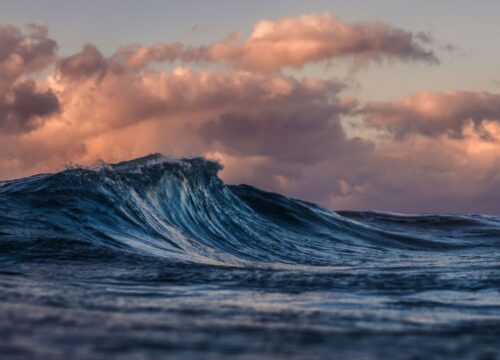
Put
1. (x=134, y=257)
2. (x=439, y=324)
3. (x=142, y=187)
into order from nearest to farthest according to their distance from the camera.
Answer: (x=439, y=324)
(x=134, y=257)
(x=142, y=187)

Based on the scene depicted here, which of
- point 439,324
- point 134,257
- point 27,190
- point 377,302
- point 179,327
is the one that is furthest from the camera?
point 27,190

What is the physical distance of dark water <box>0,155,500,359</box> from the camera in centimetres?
331

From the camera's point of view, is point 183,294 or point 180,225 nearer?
point 183,294

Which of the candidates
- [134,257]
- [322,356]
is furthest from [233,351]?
[134,257]

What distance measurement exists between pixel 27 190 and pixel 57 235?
14.7 feet

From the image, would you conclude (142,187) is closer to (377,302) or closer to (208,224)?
(208,224)

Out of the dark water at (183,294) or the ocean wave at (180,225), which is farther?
the ocean wave at (180,225)

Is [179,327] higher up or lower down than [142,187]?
lower down

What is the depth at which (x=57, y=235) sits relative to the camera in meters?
10.5

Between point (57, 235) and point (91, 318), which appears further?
point (57, 235)

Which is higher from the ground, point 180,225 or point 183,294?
point 180,225

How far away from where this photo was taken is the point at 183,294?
5734 mm

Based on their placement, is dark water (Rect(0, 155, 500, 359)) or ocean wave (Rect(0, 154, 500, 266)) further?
ocean wave (Rect(0, 154, 500, 266))

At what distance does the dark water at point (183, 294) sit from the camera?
3.31 m
